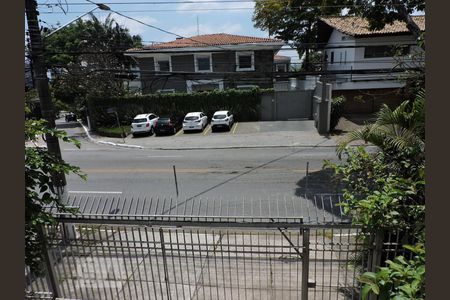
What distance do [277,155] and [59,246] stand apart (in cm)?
1435

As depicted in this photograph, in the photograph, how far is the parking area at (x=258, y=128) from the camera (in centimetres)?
2588

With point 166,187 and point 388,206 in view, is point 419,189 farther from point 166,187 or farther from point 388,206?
point 166,187

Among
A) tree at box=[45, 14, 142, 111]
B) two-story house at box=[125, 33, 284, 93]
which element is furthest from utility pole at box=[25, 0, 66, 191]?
two-story house at box=[125, 33, 284, 93]

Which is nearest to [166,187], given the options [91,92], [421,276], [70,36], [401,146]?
[401,146]

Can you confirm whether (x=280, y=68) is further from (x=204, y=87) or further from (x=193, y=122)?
(x=193, y=122)

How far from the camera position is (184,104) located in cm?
3069

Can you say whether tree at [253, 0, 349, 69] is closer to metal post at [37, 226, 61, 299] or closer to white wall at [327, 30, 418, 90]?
white wall at [327, 30, 418, 90]

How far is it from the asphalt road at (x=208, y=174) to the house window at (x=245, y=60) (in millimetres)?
14879

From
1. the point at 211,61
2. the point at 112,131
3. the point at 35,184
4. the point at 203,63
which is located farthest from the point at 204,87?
the point at 35,184

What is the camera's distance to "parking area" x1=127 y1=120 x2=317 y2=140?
25.9 meters

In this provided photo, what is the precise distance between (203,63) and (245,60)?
13.7ft

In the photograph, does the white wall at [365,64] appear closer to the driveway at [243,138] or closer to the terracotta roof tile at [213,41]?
the driveway at [243,138]

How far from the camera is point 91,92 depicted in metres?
31.5

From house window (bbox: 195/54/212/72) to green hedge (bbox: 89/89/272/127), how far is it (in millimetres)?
4930
